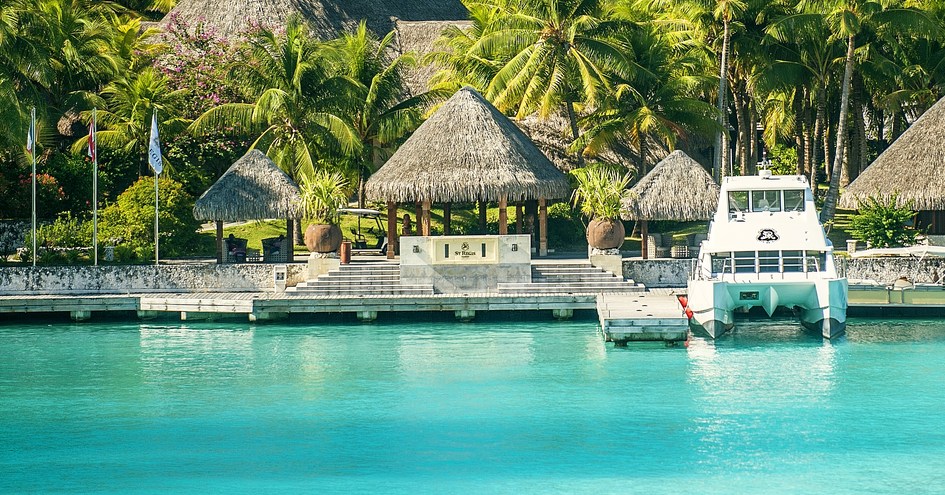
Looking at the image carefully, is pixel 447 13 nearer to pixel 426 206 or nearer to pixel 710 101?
pixel 710 101

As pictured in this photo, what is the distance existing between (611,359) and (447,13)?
3588cm

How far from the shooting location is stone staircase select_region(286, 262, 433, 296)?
3338cm

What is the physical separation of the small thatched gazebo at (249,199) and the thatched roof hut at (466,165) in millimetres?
2330

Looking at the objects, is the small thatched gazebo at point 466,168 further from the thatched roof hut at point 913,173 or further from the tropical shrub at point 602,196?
the thatched roof hut at point 913,173

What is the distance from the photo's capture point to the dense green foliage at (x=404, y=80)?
40.2 metres

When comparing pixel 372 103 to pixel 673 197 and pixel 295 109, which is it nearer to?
pixel 295 109

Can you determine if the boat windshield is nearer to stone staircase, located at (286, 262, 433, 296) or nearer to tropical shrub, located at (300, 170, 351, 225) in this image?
stone staircase, located at (286, 262, 433, 296)

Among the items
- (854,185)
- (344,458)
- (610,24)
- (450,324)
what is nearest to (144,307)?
(450,324)

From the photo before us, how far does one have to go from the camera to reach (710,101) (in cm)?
4941

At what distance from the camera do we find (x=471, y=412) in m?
22.2

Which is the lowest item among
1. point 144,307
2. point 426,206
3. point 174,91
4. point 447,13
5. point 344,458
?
point 344,458

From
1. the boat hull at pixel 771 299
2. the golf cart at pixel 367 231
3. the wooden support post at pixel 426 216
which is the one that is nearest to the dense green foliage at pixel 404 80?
the golf cart at pixel 367 231

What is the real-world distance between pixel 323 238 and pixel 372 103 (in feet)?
29.8

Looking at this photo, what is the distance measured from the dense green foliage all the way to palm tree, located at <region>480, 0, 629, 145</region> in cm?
6
